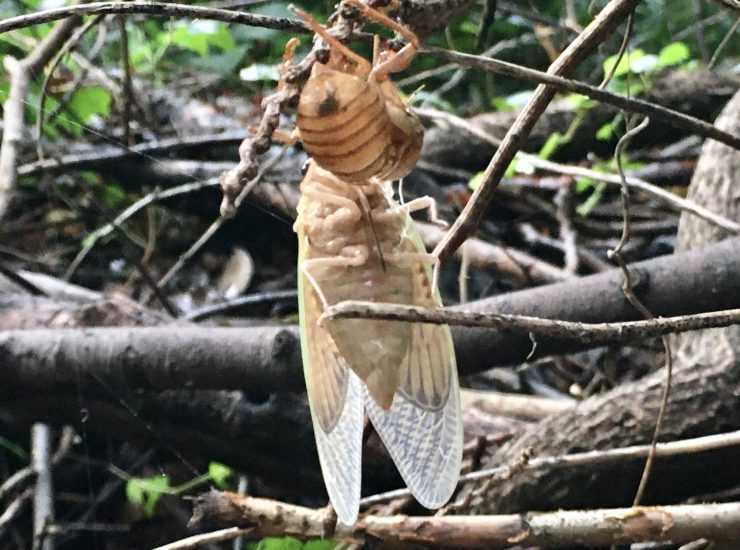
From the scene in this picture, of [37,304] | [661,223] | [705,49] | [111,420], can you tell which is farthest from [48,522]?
[705,49]

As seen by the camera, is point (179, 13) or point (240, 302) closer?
point (179, 13)

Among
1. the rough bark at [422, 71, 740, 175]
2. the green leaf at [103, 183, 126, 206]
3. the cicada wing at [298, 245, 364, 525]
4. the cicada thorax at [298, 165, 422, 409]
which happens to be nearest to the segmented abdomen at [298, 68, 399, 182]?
the cicada thorax at [298, 165, 422, 409]

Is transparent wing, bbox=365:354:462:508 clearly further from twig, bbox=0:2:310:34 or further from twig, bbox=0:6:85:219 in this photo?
twig, bbox=0:6:85:219

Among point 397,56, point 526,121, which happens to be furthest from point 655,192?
point 397,56

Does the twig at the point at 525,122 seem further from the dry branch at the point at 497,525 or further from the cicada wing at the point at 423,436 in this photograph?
the dry branch at the point at 497,525

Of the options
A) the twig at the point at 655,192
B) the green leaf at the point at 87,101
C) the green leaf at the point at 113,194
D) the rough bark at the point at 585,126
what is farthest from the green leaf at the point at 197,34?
the twig at the point at 655,192

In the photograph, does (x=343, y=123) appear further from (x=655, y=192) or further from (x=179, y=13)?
(x=655, y=192)
